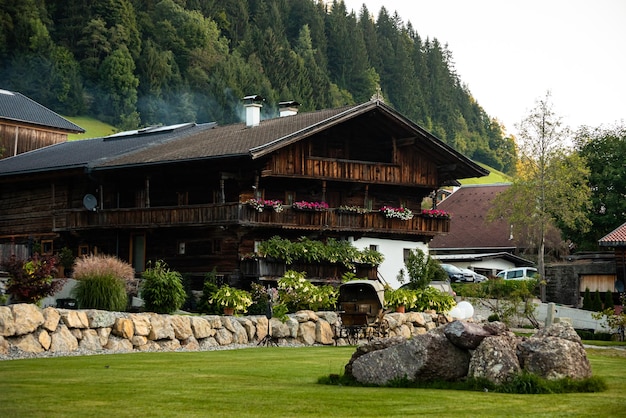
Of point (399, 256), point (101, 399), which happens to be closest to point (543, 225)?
point (399, 256)

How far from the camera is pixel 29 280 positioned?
30250 mm

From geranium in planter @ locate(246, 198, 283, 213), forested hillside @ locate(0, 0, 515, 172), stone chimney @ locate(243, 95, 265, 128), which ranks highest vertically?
forested hillside @ locate(0, 0, 515, 172)

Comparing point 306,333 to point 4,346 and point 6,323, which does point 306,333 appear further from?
point 4,346

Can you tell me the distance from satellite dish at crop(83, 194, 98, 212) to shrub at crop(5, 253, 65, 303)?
1813 cm

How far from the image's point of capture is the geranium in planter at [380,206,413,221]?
162 ft

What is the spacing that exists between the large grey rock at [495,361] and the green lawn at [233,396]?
2.82 ft

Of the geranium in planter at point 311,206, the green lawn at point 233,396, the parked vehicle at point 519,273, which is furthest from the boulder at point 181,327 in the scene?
the parked vehicle at point 519,273

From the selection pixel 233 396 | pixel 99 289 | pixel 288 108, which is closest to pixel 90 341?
pixel 99 289

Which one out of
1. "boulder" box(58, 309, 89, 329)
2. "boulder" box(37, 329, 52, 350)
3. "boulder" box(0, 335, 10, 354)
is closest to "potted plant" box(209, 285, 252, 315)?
"boulder" box(58, 309, 89, 329)

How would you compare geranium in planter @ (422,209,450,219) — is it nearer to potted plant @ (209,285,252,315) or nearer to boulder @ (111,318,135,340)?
potted plant @ (209,285,252,315)

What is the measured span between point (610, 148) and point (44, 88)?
5923cm

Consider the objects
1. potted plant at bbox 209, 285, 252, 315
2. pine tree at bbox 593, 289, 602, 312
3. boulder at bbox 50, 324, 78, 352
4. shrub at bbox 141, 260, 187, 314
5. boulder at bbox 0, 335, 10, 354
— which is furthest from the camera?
pine tree at bbox 593, 289, 602, 312

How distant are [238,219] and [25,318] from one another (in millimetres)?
18721

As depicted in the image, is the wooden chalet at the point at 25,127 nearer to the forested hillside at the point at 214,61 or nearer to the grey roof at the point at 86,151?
the grey roof at the point at 86,151
